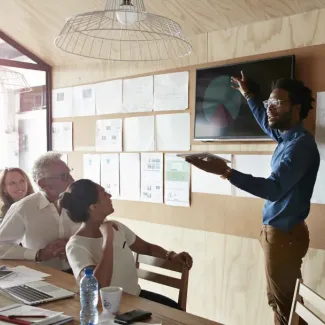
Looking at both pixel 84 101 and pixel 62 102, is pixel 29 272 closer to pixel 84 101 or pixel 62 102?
pixel 84 101

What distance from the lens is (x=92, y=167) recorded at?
152 inches

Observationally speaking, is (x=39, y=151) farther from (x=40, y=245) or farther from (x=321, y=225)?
(x=321, y=225)

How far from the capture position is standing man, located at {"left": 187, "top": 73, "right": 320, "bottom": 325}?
2.10m

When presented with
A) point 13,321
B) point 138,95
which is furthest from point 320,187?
point 13,321

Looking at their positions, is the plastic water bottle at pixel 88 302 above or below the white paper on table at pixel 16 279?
above

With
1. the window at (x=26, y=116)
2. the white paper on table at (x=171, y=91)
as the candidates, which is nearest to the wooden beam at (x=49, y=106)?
the window at (x=26, y=116)

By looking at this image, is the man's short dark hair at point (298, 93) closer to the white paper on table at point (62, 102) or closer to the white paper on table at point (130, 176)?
the white paper on table at point (130, 176)

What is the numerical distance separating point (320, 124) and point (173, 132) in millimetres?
1089

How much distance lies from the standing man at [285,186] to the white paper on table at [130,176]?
1370 mm

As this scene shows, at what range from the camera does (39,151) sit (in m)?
4.23

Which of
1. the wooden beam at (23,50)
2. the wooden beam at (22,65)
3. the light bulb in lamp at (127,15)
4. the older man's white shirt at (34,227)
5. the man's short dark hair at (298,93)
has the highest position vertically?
the wooden beam at (23,50)

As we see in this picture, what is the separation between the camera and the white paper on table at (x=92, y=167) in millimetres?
3811

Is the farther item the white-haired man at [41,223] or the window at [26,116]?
the window at [26,116]

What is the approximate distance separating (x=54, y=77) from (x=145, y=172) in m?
1.42
